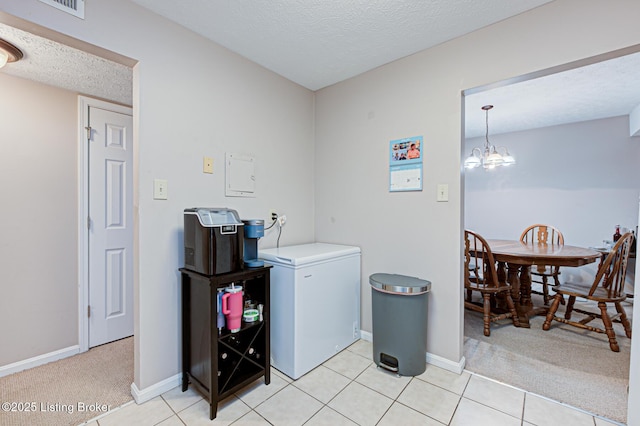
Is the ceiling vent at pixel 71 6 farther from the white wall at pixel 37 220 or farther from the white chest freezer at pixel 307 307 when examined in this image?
the white chest freezer at pixel 307 307

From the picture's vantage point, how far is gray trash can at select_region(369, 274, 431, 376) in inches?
75.7

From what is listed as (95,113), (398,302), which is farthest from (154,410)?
(95,113)

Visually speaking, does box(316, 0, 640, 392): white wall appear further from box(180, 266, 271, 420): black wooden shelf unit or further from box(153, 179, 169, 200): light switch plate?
→ box(153, 179, 169, 200): light switch plate

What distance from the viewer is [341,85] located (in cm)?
262

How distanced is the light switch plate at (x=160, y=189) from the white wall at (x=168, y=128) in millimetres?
26

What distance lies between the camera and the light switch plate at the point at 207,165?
1960 millimetres

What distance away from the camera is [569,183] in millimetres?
4000

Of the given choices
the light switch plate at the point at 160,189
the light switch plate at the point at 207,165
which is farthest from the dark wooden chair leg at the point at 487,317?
the light switch plate at the point at 160,189

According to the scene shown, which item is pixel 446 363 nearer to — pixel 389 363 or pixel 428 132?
pixel 389 363

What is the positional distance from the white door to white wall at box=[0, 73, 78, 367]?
0.39 feet

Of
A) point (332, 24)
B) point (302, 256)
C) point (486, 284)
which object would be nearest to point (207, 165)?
point (302, 256)

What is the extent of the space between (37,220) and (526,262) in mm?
4009

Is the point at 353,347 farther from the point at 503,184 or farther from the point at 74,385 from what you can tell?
the point at 503,184

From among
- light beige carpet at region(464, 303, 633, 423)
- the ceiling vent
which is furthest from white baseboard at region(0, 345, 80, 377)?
light beige carpet at region(464, 303, 633, 423)
